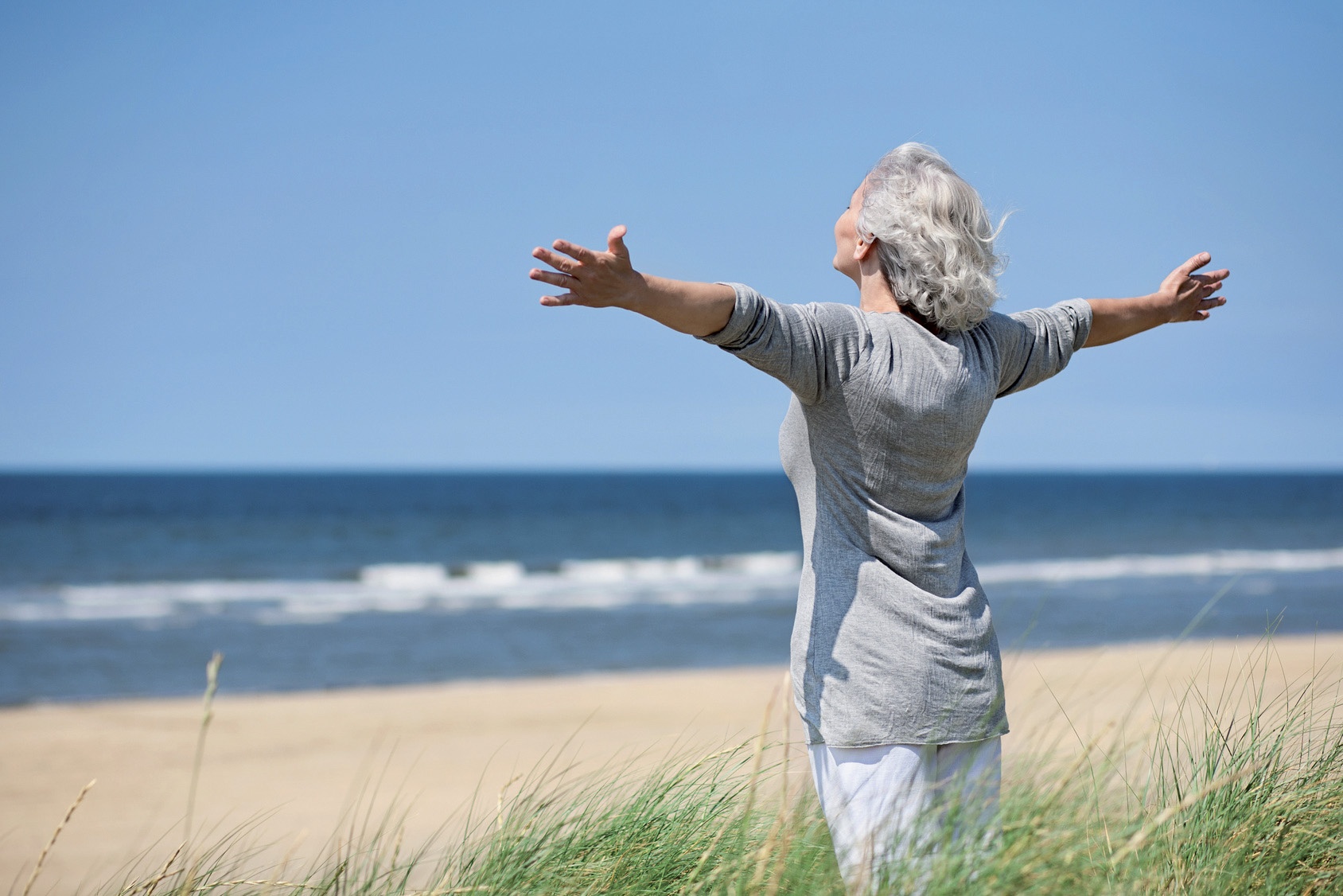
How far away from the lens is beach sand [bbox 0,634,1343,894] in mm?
5730

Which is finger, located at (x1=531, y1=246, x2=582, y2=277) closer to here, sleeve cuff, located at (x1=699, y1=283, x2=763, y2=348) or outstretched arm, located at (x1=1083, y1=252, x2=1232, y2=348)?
sleeve cuff, located at (x1=699, y1=283, x2=763, y2=348)

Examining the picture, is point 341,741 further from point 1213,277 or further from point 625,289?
point 625,289

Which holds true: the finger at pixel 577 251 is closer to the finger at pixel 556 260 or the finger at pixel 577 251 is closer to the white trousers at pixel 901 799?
the finger at pixel 556 260

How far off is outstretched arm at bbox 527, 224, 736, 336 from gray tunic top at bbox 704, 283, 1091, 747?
7 cm

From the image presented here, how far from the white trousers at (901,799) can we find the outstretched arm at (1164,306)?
926mm

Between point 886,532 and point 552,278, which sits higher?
point 552,278

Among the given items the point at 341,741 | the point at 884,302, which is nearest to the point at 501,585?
the point at 341,741

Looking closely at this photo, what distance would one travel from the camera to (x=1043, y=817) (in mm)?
1615

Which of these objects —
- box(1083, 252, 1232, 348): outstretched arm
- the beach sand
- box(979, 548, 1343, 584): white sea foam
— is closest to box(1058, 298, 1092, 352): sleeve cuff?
box(1083, 252, 1232, 348): outstretched arm

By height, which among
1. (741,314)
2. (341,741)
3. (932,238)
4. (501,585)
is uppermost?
(932,238)

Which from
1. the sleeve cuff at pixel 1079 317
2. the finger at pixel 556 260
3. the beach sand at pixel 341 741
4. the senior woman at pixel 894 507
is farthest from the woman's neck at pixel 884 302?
the beach sand at pixel 341 741

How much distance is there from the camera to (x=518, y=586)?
66.2ft

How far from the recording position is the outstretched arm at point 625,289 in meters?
1.45

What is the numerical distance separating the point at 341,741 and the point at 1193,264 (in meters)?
7.35
